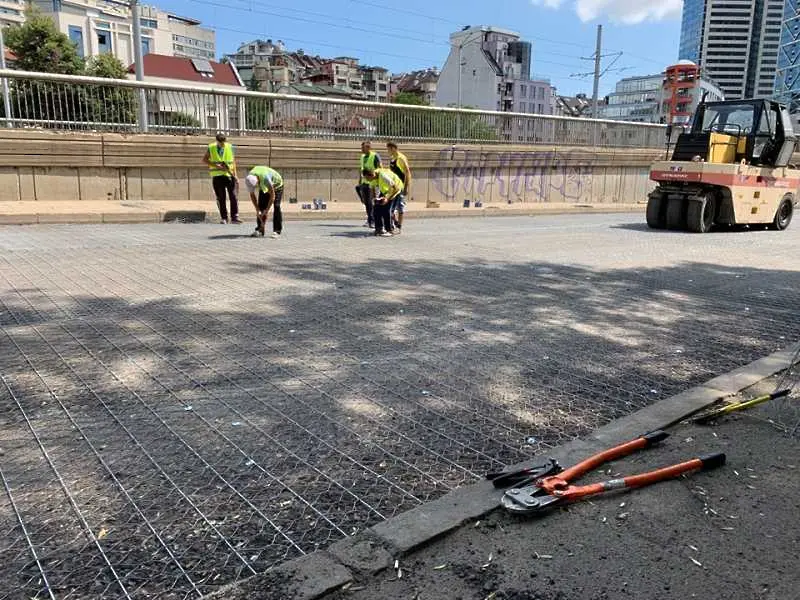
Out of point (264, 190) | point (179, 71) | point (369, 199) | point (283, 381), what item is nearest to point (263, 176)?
point (264, 190)

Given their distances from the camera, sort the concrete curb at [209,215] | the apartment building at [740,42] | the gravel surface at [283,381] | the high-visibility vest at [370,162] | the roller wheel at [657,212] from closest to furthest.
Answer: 1. the gravel surface at [283,381]
2. the concrete curb at [209,215]
3. the high-visibility vest at [370,162]
4. the roller wheel at [657,212]
5. the apartment building at [740,42]

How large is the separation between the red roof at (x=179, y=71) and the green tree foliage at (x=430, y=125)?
57.2 metres

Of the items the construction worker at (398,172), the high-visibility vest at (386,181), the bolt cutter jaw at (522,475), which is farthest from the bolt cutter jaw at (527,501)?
the construction worker at (398,172)

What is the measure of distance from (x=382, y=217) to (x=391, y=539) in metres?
10.6

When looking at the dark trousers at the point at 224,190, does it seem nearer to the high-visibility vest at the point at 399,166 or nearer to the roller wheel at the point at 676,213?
the high-visibility vest at the point at 399,166

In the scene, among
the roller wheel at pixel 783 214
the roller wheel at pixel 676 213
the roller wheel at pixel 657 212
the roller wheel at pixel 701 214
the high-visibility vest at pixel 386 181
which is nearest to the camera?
the high-visibility vest at pixel 386 181

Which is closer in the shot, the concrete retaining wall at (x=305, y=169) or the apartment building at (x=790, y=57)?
the concrete retaining wall at (x=305, y=169)

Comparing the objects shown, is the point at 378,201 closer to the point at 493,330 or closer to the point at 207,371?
the point at 493,330

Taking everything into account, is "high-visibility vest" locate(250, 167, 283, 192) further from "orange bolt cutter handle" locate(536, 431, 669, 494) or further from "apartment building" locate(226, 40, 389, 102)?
"apartment building" locate(226, 40, 389, 102)

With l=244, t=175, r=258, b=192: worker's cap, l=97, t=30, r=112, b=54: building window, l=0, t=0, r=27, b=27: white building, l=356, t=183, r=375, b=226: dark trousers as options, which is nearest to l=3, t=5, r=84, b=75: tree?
l=356, t=183, r=375, b=226: dark trousers

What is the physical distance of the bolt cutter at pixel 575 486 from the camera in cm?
303

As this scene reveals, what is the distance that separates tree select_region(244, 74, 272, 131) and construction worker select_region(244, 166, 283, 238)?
613cm

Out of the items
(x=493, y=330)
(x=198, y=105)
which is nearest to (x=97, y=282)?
(x=493, y=330)

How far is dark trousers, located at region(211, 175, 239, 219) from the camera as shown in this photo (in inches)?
554
